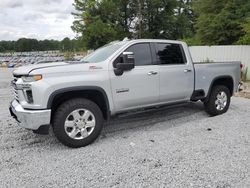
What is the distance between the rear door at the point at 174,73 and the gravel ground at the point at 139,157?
0.69 meters

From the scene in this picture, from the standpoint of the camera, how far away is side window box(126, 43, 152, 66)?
Answer: 200 inches

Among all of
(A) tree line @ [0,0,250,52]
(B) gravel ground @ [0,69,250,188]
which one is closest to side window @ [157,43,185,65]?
(B) gravel ground @ [0,69,250,188]

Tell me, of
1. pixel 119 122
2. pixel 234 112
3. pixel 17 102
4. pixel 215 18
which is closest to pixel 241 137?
pixel 234 112

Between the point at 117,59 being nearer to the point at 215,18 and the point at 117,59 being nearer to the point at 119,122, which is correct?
the point at 119,122

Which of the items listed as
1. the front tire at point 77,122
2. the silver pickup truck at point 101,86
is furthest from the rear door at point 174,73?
the front tire at point 77,122

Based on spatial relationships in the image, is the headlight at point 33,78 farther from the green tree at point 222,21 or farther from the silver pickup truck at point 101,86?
the green tree at point 222,21

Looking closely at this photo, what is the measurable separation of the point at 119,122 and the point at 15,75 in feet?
8.34

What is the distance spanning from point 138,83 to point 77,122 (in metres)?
1.36

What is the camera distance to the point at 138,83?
16.2 ft

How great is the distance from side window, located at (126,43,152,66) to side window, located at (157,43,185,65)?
276 mm

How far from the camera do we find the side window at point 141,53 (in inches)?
200

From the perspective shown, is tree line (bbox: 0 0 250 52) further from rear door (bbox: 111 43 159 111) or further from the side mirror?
the side mirror

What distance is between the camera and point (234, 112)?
6.74m

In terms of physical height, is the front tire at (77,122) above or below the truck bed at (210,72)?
below
